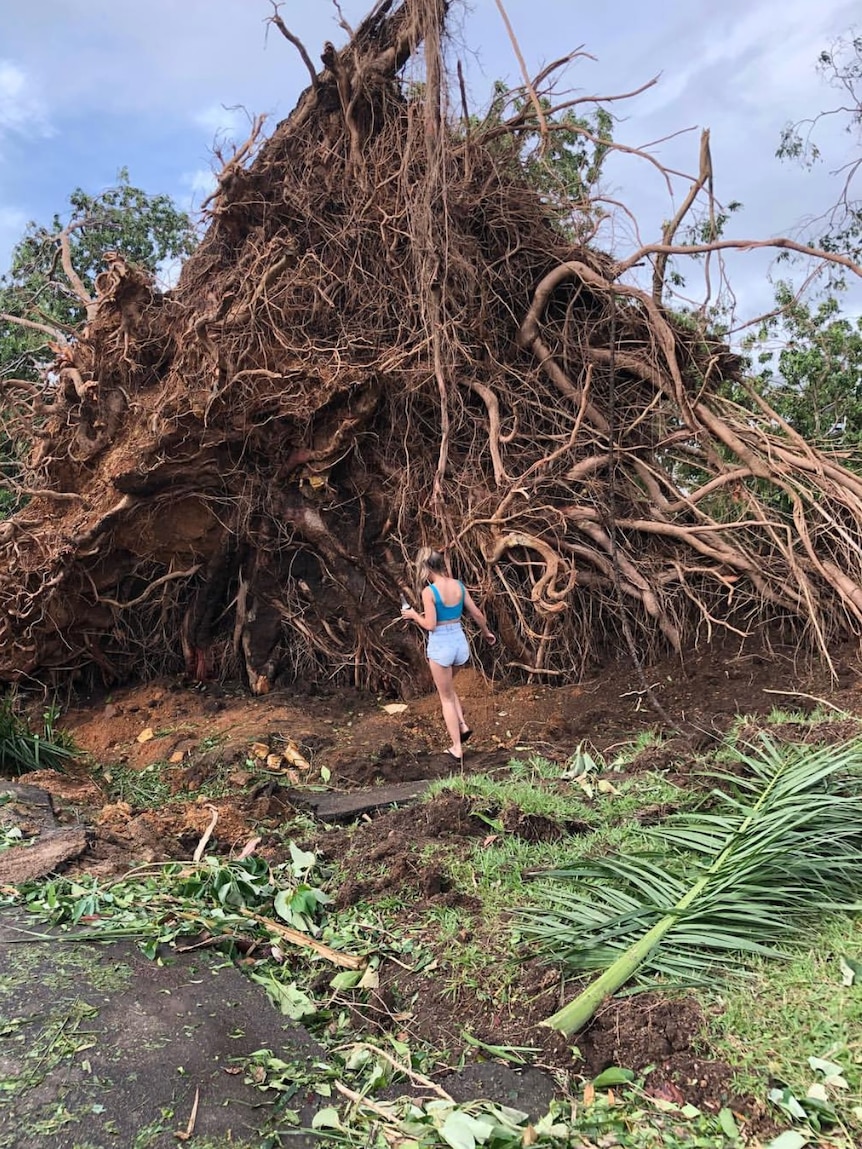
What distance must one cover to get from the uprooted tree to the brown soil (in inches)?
23.3

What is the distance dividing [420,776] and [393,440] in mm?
3843

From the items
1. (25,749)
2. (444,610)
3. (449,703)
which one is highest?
(444,610)

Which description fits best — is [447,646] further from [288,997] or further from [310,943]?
[288,997]

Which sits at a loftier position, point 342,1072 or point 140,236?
point 140,236

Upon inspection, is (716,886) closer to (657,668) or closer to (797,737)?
(797,737)

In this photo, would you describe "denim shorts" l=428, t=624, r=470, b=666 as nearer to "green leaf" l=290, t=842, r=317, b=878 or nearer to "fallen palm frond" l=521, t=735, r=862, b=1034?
"green leaf" l=290, t=842, r=317, b=878

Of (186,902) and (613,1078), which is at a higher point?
(186,902)

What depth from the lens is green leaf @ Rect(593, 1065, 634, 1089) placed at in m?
2.31

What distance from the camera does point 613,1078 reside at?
91.0 inches

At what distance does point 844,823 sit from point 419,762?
12.1 ft

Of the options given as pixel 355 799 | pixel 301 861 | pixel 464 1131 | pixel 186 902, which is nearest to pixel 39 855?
pixel 186 902

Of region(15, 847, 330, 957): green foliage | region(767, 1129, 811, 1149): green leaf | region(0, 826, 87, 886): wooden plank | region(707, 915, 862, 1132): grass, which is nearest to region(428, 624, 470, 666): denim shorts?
region(15, 847, 330, 957): green foliage

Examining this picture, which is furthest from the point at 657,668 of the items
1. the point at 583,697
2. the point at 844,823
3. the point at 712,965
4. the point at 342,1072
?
the point at 342,1072

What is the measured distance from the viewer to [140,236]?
13914 millimetres
